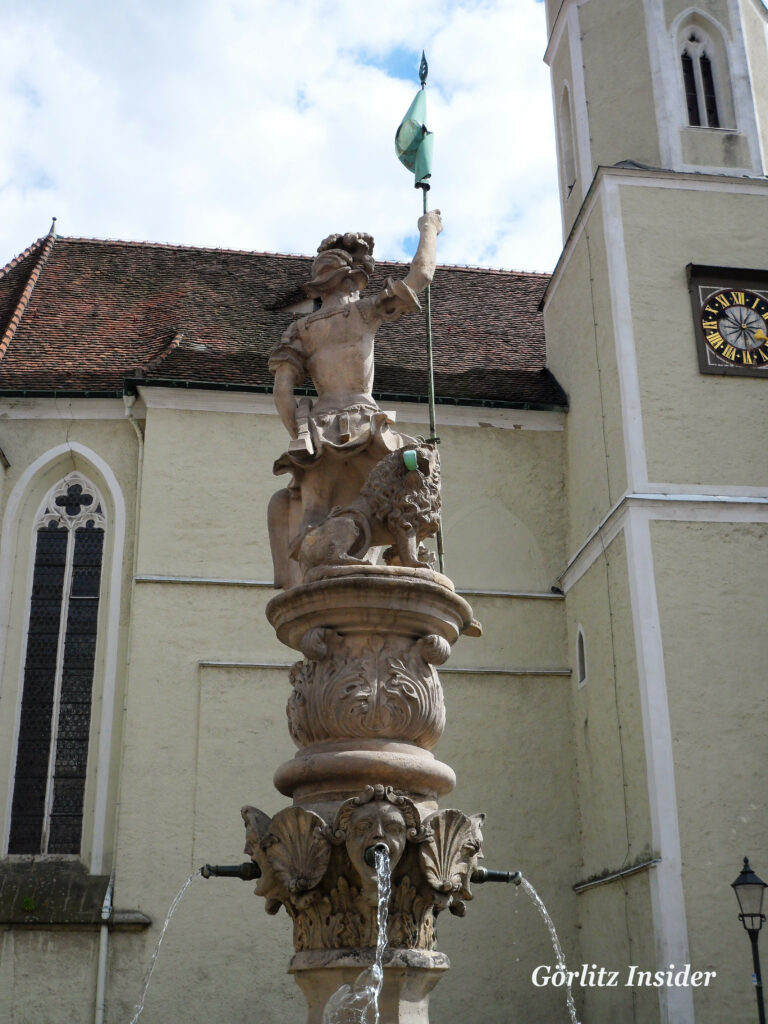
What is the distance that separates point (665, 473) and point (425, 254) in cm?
728

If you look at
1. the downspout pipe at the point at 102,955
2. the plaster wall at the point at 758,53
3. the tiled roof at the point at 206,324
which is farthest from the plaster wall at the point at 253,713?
the plaster wall at the point at 758,53

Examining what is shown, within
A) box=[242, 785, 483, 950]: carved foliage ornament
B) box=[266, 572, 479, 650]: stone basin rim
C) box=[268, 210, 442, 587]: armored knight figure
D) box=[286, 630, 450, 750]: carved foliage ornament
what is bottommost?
box=[242, 785, 483, 950]: carved foliage ornament

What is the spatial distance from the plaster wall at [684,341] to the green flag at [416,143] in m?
6.50

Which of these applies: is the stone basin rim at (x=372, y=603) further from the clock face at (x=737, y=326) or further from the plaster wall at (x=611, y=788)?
the clock face at (x=737, y=326)

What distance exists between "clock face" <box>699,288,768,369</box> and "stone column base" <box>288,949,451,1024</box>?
10.6m

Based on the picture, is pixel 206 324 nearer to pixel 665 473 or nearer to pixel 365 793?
pixel 665 473

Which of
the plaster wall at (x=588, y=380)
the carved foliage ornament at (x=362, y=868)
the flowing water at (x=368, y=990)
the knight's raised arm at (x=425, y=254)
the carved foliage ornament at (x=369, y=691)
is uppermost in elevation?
the plaster wall at (x=588, y=380)

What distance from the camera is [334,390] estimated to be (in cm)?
663

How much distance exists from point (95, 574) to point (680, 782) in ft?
23.9

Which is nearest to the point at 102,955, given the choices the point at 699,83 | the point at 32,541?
the point at 32,541

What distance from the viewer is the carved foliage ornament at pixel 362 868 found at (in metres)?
4.97

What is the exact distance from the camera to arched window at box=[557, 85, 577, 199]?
17297 mm

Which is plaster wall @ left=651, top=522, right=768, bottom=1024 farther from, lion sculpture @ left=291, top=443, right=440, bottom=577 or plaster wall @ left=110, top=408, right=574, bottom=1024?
lion sculpture @ left=291, top=443, right=440, bottom=577

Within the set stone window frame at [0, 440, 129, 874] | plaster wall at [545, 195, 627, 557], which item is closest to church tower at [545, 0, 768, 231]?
plaster wall at [545, 195, 627, 557]
